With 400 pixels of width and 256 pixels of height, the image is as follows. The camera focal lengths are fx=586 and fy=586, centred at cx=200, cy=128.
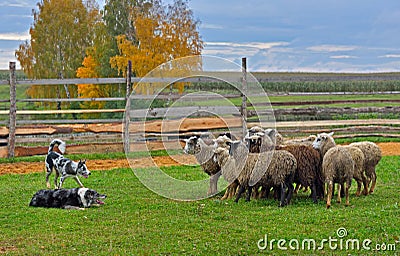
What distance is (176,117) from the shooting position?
54.8ft

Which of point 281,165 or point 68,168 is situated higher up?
point 281,165

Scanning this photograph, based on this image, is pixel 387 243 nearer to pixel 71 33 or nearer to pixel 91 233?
pixel 91 233

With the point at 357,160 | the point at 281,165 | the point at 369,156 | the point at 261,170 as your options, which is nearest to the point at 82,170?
the point at 261,170

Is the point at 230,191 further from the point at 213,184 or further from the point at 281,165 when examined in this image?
the point at 281,165

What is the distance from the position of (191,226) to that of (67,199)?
102 inches

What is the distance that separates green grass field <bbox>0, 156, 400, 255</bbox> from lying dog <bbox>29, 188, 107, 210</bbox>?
237 millimetres

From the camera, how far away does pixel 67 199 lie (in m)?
9.66

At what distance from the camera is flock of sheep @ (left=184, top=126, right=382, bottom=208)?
30.8 ft

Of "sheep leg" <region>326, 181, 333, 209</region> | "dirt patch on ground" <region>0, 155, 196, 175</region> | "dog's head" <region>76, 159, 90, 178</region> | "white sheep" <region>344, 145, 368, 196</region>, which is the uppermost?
"white sheep" <region>344, 145, 368, 196</region>

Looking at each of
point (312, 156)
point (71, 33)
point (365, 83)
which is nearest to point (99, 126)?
point (312, 156)

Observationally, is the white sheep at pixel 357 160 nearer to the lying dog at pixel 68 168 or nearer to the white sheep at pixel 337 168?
the white sheep at pixel 337 168

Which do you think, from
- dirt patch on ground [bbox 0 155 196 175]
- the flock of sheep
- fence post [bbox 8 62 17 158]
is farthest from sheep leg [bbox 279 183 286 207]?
fence post [bbox 8 62 17 158]

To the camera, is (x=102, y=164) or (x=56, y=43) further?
(x=56, y=43)

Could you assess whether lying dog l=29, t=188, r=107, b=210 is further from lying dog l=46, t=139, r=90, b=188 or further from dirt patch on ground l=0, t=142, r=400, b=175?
dirt patch on ground l=0, t=142, r=400, b=175
